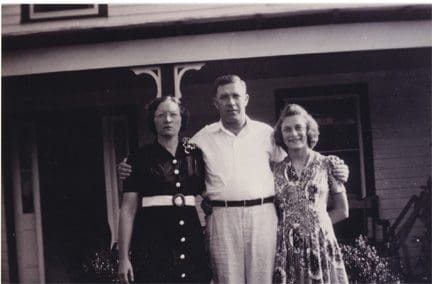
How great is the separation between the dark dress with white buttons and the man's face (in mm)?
350

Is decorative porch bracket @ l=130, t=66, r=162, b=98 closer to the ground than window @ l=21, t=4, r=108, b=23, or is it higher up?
closer to the ground

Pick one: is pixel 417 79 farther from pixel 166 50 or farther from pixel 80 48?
pixel 80 48

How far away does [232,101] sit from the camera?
9.41 ft

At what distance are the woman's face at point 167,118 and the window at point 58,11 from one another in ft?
11.9

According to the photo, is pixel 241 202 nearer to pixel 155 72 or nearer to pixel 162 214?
pixel 162 214

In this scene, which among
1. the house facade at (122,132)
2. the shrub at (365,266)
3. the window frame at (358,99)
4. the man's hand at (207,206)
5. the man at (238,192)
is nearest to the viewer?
the man at (238,192)

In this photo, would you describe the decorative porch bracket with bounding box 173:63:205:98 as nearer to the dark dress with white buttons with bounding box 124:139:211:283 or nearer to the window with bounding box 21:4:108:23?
the dark dress with white buttons with bounding box 124:139:211:283

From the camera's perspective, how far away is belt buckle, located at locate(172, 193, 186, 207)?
2.74 meters

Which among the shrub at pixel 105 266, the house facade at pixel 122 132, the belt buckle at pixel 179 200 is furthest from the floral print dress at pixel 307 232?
the house facade at pixel 122 132

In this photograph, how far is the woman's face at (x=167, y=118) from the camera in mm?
2732

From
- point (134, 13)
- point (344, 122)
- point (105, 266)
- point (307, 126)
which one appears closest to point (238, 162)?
point (307, 126)

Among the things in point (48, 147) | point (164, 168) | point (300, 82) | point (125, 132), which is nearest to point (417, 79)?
point (300, 82)

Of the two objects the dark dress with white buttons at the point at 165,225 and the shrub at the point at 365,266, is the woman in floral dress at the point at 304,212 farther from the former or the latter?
the shrub at the point at 365,266

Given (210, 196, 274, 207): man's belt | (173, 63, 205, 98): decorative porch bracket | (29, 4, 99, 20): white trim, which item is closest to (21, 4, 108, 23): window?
(29, 4, 99, 20): white trim
